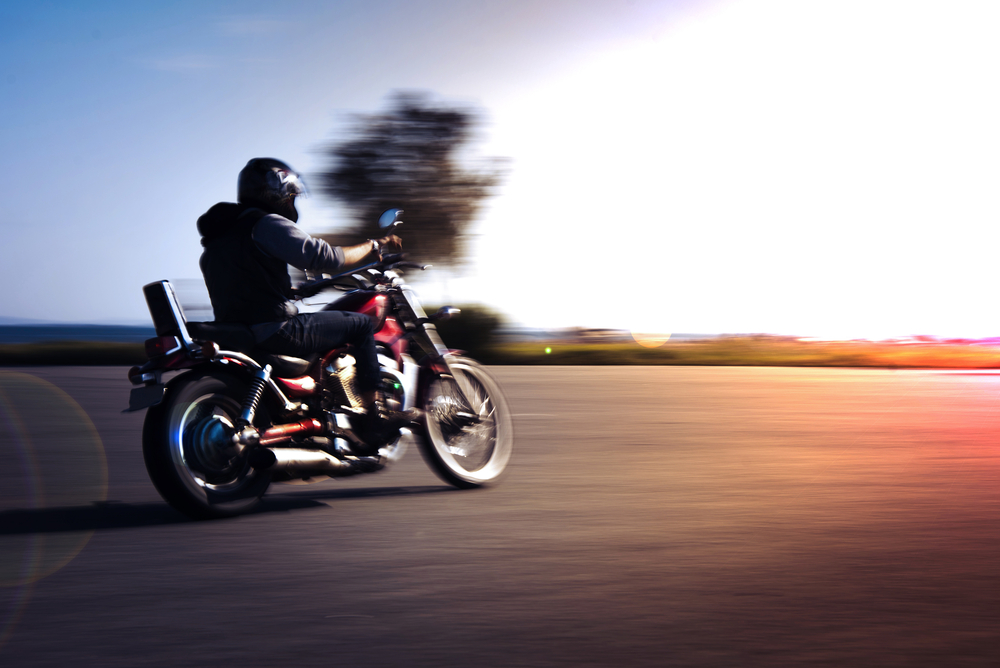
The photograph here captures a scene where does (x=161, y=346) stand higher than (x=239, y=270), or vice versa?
(x=239, y=270)

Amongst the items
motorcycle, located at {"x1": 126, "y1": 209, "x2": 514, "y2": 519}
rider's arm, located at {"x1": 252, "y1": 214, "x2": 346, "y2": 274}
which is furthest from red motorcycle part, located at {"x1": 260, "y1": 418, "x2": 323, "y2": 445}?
rider's arm, located at {"x1": 252, "y1": 214, "x2": 346, "y2": 274}

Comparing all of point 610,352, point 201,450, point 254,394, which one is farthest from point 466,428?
point 610,352

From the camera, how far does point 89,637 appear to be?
3.76 m

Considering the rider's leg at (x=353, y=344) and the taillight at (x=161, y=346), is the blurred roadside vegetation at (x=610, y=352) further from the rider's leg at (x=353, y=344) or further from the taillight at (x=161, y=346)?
the taillight at (x=161, y=346)

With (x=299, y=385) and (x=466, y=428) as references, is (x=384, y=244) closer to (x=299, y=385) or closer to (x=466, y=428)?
(x=299, y=385)

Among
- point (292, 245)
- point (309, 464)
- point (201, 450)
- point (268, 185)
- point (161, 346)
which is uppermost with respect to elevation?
point (268, 185)

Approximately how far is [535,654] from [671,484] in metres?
4.19

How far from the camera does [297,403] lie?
6.46 meters

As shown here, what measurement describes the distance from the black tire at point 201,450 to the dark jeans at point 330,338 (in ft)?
1.22

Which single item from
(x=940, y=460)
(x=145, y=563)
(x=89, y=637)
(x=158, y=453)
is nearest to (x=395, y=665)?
(x=89, y=637)

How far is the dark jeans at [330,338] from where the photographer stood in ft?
20.8

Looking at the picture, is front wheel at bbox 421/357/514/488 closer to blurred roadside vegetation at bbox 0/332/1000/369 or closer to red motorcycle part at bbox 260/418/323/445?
red motorcycle part at bbox 260/418/323/445

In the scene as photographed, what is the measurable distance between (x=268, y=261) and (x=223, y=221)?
0.37m

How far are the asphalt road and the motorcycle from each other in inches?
10.4
